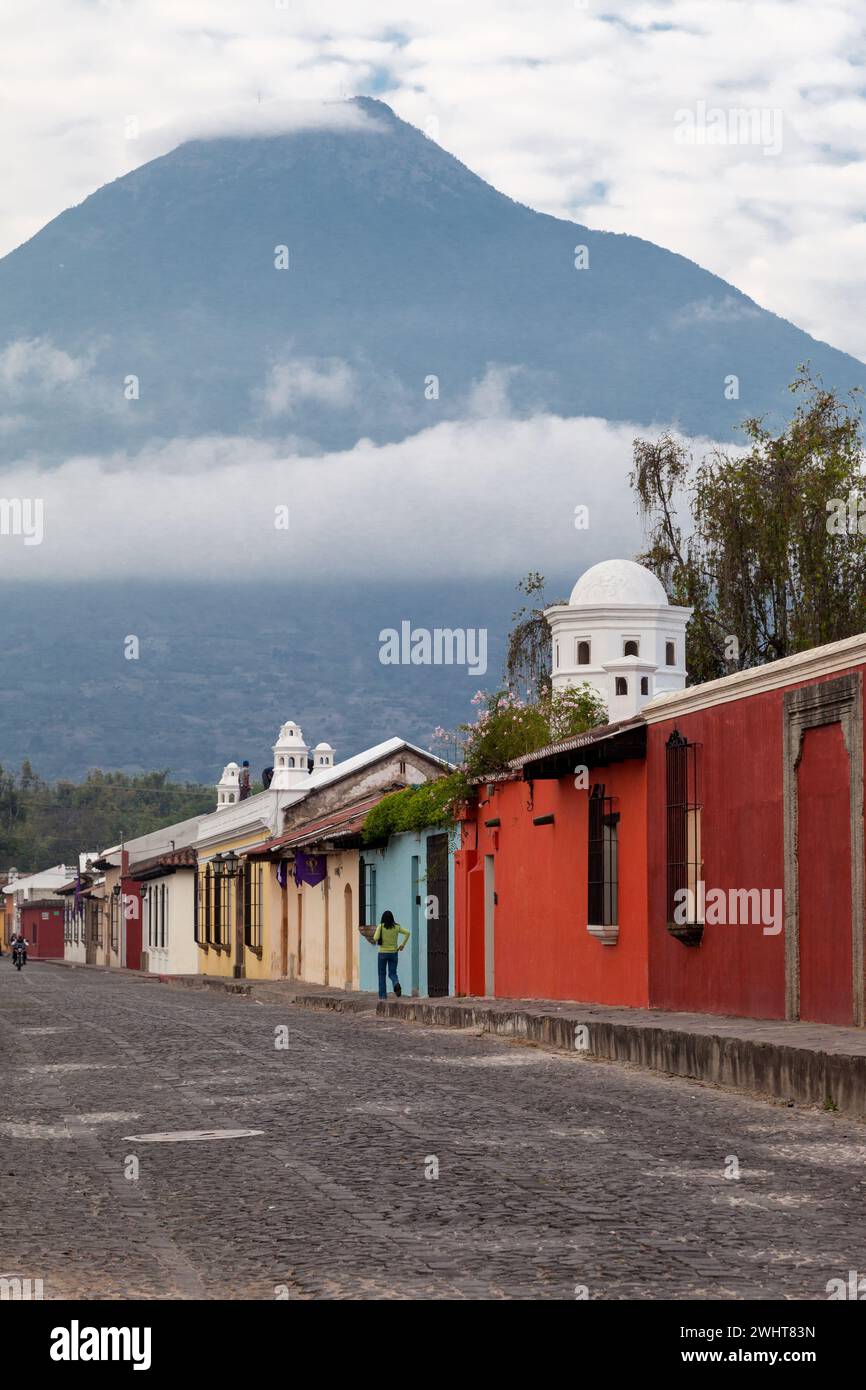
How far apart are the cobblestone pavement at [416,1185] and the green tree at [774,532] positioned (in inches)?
1063

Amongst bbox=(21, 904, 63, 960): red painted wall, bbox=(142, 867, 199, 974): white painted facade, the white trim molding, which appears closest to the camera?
the white trim molding

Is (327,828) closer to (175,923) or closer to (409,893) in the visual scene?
(409,893)

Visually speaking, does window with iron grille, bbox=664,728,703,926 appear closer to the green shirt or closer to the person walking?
the person walking

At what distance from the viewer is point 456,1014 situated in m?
22.1

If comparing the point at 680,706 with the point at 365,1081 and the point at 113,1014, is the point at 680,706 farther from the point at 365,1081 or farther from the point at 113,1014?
the point at 113,1014

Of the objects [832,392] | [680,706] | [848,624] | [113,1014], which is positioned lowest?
[113,1014]

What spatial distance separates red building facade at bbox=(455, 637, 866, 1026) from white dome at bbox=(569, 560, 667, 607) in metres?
16.5

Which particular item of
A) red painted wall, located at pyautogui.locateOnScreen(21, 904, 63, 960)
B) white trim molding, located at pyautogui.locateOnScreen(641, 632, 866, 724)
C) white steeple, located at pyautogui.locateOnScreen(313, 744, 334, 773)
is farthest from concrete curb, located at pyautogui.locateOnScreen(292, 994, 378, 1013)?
red painted wall, located at pyautogui.locateOnScreen(21, 904, 63, 960)

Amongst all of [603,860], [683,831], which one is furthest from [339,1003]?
[683,831]

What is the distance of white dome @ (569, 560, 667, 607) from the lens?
4328 cm

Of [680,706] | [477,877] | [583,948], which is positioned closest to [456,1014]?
[583,948]

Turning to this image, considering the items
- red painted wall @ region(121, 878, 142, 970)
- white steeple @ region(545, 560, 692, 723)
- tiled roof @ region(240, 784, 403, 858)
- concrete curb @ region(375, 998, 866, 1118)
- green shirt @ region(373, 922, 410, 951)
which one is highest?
white steeple @ region(545, 560, 692, 723)

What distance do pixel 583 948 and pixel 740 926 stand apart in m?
5.41

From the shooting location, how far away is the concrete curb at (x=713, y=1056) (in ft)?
39.9
